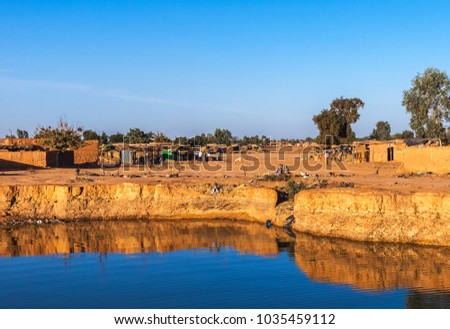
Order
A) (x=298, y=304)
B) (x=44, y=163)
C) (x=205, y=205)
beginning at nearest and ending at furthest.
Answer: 1. (x=298, y=304)
2. (x=205, y=205)
3. (x=44, y=163)

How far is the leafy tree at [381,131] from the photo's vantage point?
80875 millimetres

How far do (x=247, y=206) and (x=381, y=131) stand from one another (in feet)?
217

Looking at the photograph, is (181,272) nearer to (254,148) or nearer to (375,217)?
(375,217)

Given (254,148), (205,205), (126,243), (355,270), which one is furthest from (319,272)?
(254,148)

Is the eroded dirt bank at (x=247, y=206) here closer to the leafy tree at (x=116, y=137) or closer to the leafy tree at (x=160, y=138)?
the leafy tree at (x=160, y=138)

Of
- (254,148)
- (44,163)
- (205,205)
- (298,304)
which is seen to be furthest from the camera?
(254,148)

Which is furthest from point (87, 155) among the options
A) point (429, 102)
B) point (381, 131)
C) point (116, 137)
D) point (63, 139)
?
point (381, 131)

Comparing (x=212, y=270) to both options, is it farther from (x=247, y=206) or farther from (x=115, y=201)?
(x=115, y=201)

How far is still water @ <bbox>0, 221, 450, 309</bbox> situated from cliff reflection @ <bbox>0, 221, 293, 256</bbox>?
3 cm

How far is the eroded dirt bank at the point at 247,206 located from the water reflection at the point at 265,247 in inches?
18.6

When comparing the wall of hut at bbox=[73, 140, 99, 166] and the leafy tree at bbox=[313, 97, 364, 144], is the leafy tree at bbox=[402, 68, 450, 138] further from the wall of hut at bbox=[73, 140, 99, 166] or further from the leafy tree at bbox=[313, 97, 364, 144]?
the wall of hut at bbox=[73, 140, 99, 166]

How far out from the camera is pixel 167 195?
900 inches

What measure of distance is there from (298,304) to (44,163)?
24734 millimetres

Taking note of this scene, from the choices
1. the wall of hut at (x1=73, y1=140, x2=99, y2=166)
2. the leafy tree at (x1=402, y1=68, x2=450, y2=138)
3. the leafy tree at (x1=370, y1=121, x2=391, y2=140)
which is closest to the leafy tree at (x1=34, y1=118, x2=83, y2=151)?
the wall of hut at (x1=73, y1=140, x2=99, y2=166)
